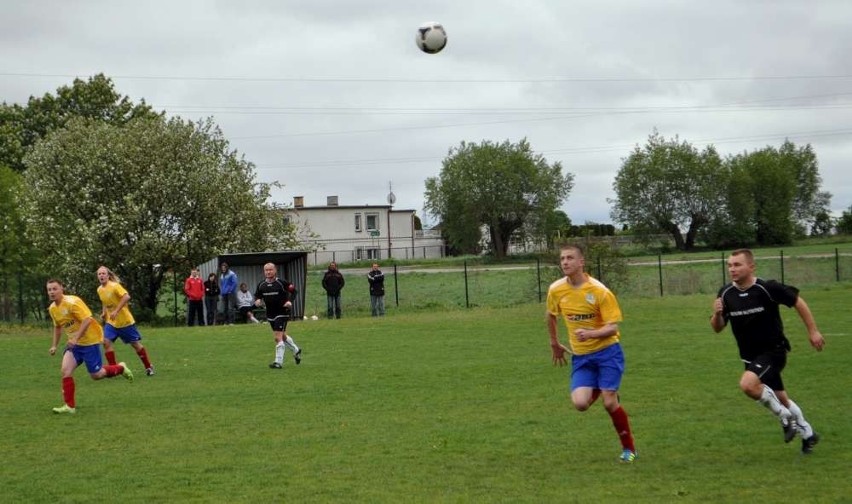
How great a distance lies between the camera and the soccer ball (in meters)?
21.3

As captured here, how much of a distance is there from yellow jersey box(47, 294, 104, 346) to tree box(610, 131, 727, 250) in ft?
235

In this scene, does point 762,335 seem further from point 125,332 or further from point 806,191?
point 806,191

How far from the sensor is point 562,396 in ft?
45.3

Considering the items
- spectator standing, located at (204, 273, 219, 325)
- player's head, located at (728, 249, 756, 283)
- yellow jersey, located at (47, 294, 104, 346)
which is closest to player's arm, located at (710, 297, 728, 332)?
player's head, located at (728, 249, 756, 283)

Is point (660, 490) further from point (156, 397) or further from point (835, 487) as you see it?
point (156, 397)

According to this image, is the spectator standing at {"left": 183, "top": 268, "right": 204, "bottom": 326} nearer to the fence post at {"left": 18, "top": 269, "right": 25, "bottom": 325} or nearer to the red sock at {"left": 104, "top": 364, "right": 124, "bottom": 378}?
the fence post at {"left": 18, "top": 269, "right": 25, "bottom": 325}

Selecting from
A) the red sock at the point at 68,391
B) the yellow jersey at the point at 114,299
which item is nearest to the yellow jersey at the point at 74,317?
the red sock at the point at 68,391

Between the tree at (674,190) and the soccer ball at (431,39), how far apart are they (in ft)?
207

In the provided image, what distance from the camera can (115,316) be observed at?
16.7 meters

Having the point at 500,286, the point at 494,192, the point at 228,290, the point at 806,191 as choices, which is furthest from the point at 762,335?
the point at 806,191

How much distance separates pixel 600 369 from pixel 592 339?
31cm

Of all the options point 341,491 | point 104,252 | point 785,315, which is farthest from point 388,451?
point 104,252

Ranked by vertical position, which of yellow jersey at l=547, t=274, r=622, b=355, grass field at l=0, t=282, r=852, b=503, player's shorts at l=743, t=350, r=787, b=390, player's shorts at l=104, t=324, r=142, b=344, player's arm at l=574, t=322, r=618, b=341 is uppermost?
yellow jersey at l=547, t=274, r=622, b=355

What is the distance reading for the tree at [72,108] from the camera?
5869 centimetres
